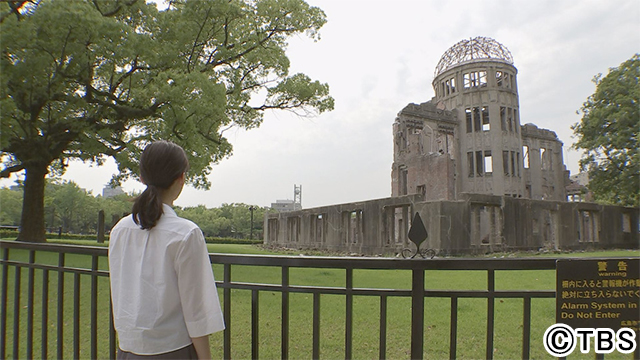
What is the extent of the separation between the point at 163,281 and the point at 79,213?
63.3 m

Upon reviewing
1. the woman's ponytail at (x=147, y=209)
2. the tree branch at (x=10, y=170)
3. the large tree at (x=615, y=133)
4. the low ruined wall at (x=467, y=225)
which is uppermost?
the large tree at (x=615, y=133)

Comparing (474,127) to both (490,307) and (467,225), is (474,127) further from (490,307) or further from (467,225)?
(490,307)

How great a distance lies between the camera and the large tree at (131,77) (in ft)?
42.5

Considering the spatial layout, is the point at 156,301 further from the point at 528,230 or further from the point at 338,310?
the point at 528,230


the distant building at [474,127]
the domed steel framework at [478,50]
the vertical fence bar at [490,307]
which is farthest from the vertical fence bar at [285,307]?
the domed steel framework at [478,50]

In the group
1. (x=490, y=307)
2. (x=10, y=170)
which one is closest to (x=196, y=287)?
(x=490, y=307)

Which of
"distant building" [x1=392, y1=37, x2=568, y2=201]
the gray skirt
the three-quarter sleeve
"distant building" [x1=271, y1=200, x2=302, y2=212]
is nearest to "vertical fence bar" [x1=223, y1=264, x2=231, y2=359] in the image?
the gray skirt

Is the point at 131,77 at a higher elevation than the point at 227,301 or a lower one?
higher

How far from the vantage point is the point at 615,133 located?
26.7m

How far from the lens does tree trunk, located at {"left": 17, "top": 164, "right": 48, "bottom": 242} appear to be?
1700cm

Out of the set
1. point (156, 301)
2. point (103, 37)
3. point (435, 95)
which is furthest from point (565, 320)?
point (435, 95)

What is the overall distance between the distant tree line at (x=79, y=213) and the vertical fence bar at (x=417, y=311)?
142ft

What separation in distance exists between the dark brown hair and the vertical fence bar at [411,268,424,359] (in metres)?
1.76

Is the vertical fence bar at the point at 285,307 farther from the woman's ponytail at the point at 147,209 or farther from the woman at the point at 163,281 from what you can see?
the woman's ponytail at the point at 147,209
